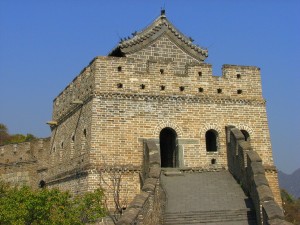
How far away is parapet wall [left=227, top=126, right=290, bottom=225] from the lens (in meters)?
12.9

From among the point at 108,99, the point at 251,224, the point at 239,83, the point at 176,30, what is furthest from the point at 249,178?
the point at 176,30

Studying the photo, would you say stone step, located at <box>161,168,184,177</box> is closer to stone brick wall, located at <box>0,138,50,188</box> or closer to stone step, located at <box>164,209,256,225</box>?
stone step, located at <box>164,209,256,225</box>

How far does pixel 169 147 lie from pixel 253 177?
5610 millimetres

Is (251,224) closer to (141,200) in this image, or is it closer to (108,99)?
(141,200)

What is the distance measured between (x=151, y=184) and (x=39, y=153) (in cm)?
1468

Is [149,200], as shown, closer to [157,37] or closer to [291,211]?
[157,37]

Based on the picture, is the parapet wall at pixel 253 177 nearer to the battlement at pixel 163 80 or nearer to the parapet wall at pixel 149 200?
the battlement at pixel 163 80

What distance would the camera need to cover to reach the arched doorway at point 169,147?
1782 centimetres

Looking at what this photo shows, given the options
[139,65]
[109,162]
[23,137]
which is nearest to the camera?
[109,162]

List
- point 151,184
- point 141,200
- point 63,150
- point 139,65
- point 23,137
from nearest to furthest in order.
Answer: point 141,200 < point 151,184 < point 139,65 < point 63,150 < point 23,137

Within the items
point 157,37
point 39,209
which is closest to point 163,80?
point 157,37

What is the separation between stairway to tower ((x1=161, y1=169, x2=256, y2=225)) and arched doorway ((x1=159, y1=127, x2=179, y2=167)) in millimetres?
1308

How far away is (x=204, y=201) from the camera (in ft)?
47.8

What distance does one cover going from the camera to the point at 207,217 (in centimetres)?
1385
